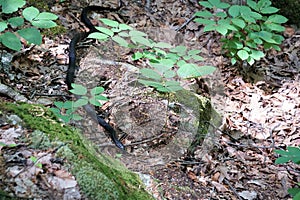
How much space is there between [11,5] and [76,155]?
0.92 meters

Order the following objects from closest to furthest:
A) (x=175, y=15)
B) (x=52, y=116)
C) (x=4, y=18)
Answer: (x=52, y=116)
(x=4, y=18)
(x=175, y=15)

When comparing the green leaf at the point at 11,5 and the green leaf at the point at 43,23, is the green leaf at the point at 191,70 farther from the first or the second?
the green leaf at the point at 11,5

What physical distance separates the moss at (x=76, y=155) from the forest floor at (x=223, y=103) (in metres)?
0.71

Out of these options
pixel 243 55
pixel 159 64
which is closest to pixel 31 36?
pixel 159 64

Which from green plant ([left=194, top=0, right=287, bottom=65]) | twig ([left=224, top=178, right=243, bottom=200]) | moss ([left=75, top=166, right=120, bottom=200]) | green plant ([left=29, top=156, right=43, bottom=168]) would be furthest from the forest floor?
green plant ([left=29, top=156, right=43, bottom=168])

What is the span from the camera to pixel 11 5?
177 cm

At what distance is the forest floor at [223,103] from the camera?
2.52 metres

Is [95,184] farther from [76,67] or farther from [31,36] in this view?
[76,67]

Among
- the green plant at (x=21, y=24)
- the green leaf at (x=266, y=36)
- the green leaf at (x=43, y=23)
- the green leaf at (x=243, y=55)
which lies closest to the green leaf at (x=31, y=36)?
the green plant at (x=21, y=24)

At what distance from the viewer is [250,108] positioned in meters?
3.45

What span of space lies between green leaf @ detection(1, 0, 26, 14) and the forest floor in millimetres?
986

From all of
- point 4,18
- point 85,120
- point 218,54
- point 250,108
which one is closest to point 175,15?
point 218,54

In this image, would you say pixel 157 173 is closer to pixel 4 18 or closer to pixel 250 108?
pixel 250 108

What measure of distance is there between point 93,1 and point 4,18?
120cm
